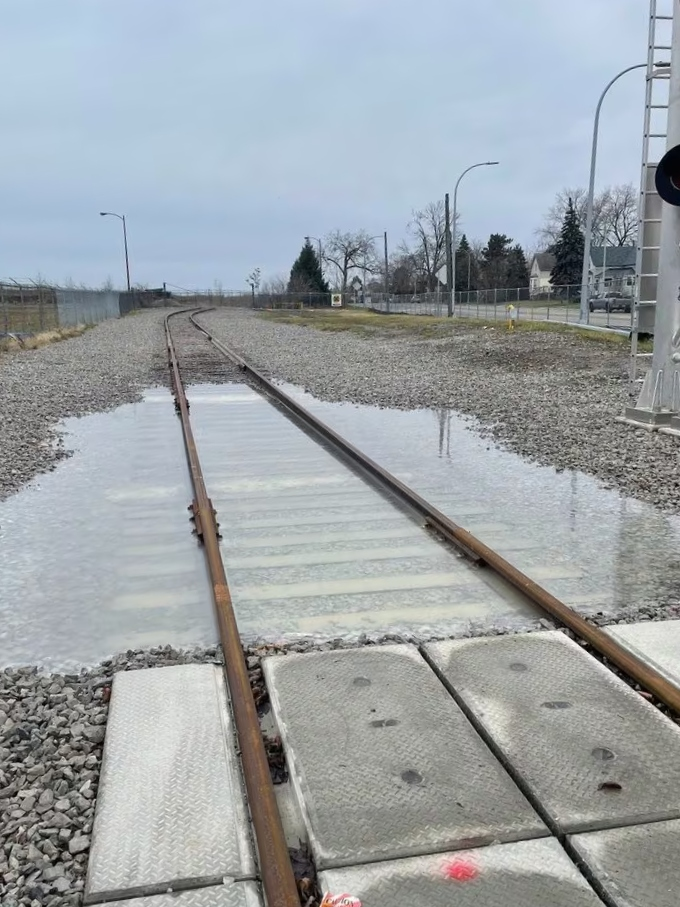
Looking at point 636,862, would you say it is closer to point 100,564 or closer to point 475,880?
point 475,880

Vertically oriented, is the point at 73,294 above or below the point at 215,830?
above

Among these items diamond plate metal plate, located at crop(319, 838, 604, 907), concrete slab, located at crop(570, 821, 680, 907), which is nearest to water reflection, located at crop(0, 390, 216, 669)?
diamond plate metal plate, located at crop(319, 838, 604, 907)

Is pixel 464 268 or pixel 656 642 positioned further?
pixel 464 268

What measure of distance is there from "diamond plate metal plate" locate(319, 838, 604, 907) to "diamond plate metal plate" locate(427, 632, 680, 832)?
21 centimetres

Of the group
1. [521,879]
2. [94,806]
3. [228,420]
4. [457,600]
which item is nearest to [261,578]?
[457,600]

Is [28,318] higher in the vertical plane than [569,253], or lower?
lower

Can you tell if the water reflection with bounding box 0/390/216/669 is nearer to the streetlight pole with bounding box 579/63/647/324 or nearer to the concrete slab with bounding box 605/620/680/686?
the concrete slab with bounding box 605/620/680/686

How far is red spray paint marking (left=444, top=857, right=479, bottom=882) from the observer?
96.9 inches

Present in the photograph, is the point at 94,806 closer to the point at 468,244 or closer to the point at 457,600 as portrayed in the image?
the point at 457,600

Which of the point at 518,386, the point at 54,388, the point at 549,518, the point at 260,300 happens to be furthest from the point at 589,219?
the point at 260,300

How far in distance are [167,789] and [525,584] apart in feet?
8.46

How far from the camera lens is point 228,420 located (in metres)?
12.1

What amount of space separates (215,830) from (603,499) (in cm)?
522

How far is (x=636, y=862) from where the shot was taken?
8.21 ft
